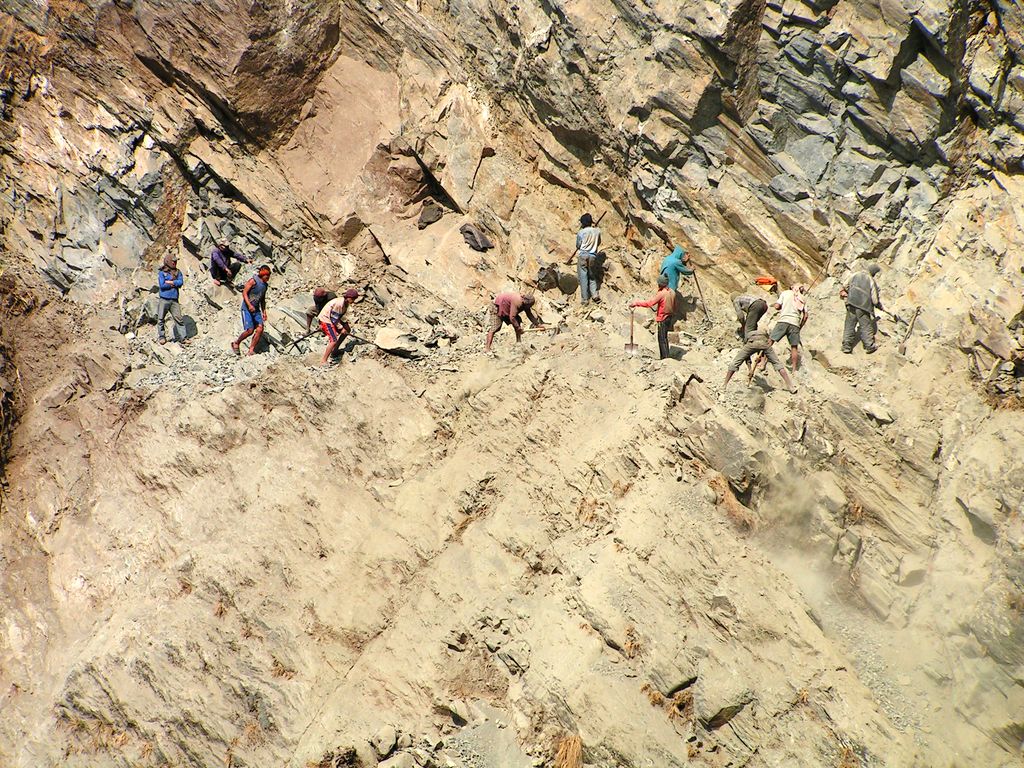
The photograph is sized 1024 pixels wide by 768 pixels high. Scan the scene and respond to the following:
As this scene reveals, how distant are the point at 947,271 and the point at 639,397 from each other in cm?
432

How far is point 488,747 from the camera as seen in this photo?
859cm

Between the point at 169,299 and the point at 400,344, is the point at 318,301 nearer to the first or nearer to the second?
the point at 400,344

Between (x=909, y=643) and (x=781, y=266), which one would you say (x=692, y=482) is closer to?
(x=909, y=643)

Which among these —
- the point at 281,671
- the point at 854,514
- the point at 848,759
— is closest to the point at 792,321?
the point at 854,514

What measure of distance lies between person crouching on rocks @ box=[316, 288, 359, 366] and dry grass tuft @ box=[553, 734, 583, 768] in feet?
21.8

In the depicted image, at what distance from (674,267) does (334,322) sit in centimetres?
529

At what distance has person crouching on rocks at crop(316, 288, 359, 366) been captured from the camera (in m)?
12.5

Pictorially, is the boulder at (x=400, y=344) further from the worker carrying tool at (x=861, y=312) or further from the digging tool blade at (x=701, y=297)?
the worker carrying tool at (x=861, y=312)

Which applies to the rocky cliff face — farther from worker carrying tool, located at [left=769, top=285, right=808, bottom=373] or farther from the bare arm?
the bare arm

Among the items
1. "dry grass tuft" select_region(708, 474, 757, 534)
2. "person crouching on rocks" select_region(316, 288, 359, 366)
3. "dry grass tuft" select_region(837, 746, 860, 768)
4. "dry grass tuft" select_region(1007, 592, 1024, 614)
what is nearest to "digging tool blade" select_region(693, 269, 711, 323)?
"dry grass tuft" select_region(708, 474, 757, 534)

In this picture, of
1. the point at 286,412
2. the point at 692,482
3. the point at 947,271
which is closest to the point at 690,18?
the point at 947,271

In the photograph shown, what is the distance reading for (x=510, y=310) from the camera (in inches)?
487

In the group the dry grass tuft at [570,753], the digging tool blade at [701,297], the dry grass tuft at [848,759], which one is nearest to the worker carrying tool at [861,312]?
the digging tool blade at [701,297]

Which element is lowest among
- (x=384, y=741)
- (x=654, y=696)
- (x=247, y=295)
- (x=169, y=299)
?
(x=169, y=299)
